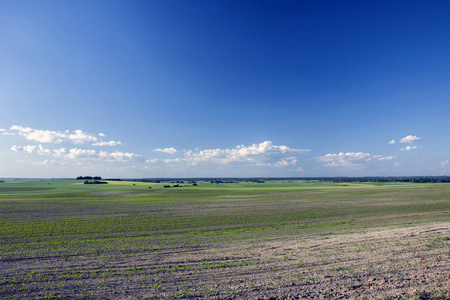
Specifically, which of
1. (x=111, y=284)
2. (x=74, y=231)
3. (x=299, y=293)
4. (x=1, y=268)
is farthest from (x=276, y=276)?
(x=74, y=231)

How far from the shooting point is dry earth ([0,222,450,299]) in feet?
31.2

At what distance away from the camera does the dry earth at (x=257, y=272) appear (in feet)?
31.2

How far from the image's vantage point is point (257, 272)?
11.5 metres

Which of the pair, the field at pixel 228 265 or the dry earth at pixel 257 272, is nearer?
the dry earth at pixel 257 272

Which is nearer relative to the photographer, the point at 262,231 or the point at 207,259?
the point at 207,259

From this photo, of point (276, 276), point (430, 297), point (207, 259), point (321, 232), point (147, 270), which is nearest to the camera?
point (430, 297)

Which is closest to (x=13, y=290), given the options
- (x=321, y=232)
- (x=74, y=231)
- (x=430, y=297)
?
(x=74, y=231)

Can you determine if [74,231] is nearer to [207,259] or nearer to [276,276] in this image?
[207,259]

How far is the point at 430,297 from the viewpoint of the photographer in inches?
343

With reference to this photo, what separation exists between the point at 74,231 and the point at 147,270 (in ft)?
49.8

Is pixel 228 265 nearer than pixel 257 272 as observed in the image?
No

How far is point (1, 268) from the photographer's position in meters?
12.6

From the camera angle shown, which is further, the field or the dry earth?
the field

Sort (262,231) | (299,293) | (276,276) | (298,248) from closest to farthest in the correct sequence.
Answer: (299,293) → (276,276) → (298,248) → (262,231)
